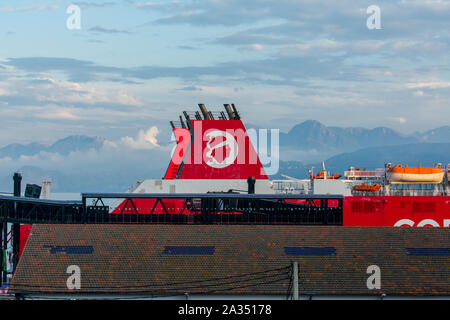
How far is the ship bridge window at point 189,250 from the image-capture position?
5244 centimetres

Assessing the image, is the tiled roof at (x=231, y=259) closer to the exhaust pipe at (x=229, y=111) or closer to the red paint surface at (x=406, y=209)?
the red paint surface at (x=406, y=209)

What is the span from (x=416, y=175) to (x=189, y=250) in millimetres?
31847

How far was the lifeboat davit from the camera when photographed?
7562 cm

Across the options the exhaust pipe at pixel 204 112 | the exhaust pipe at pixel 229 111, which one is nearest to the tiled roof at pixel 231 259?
the exhaust pipe at pixel 229 111

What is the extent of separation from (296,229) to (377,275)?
7630 mm

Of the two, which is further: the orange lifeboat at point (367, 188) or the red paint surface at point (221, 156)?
the red paint surface at point (221, 156)

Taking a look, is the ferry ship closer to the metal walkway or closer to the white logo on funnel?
the white logo on funnel

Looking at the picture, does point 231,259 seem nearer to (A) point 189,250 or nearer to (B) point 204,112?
(A) point 189,250

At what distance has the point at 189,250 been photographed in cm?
5269

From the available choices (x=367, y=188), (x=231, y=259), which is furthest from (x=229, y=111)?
(x=231, y=259)

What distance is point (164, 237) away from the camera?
2136 inches

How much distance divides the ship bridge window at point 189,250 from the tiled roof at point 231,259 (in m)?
0.07
